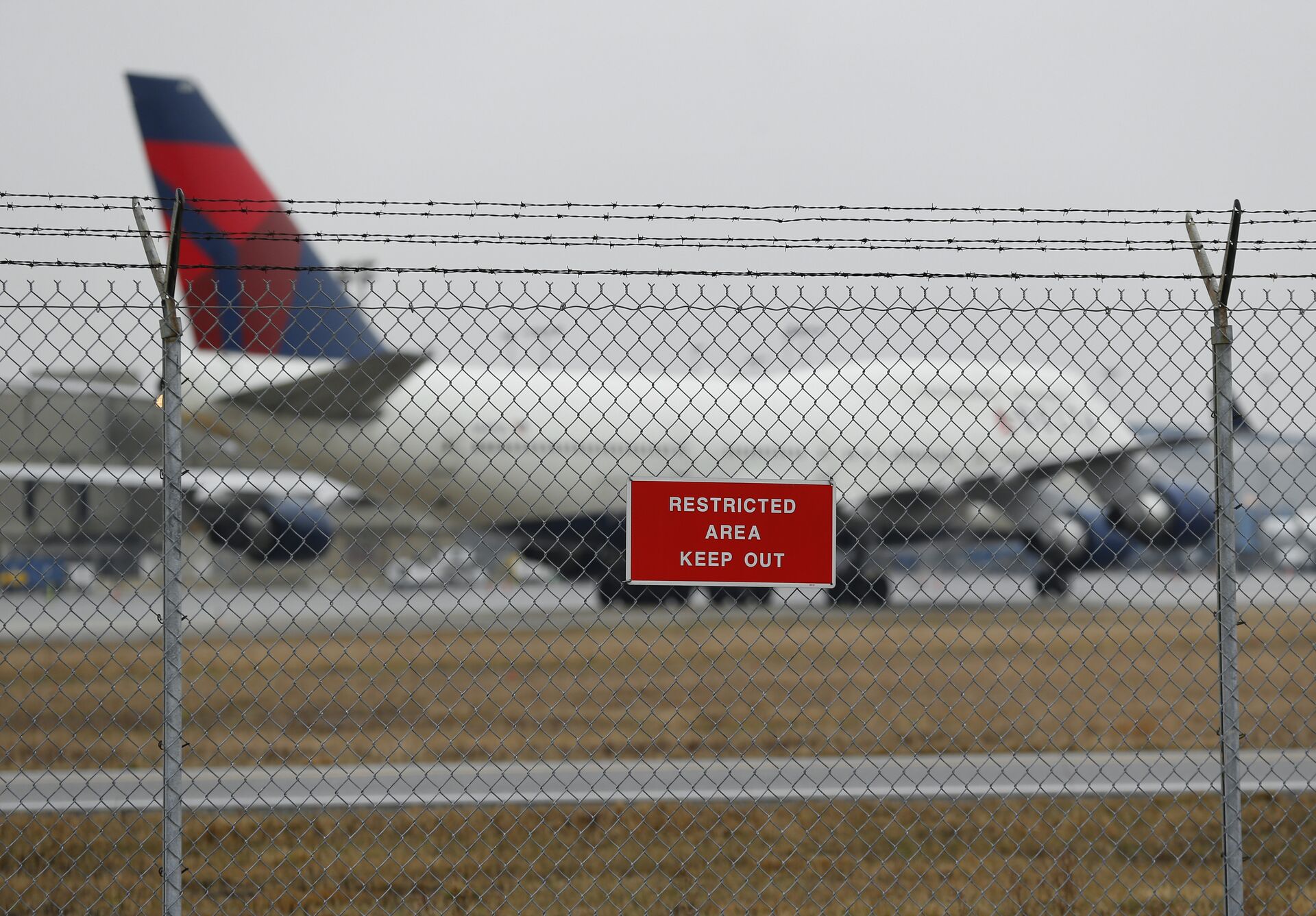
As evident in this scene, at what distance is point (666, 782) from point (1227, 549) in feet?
13.7

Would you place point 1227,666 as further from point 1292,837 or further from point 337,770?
point 337,770

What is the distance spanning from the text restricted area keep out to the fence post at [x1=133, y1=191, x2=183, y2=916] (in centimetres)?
131

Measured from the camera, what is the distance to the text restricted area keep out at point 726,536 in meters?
3.85

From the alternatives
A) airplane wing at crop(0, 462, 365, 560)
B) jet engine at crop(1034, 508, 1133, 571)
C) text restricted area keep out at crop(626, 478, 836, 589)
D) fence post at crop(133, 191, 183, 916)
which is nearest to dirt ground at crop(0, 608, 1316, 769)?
text restricted area keep out at crop(626, 478, 836, 589)

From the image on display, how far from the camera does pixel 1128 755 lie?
328 inches

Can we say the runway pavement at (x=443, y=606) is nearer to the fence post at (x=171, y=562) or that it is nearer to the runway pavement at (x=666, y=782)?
the runway pavement at (x=666, y=782)

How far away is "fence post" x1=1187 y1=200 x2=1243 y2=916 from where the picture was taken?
3795mm

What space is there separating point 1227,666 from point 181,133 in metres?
17.9

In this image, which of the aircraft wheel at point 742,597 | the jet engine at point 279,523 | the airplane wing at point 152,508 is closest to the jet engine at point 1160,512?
the aircraft wheel at point 742,597

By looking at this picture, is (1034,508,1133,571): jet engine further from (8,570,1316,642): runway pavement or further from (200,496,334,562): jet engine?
(200,496,334,562): jet engine

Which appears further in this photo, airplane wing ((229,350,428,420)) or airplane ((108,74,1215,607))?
airplane ((108,74,1215,607))

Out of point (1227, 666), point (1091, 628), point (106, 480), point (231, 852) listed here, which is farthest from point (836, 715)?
point (106, 480)

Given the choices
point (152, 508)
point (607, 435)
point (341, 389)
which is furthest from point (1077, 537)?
point (152, 508)

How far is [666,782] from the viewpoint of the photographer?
7.33 metres
